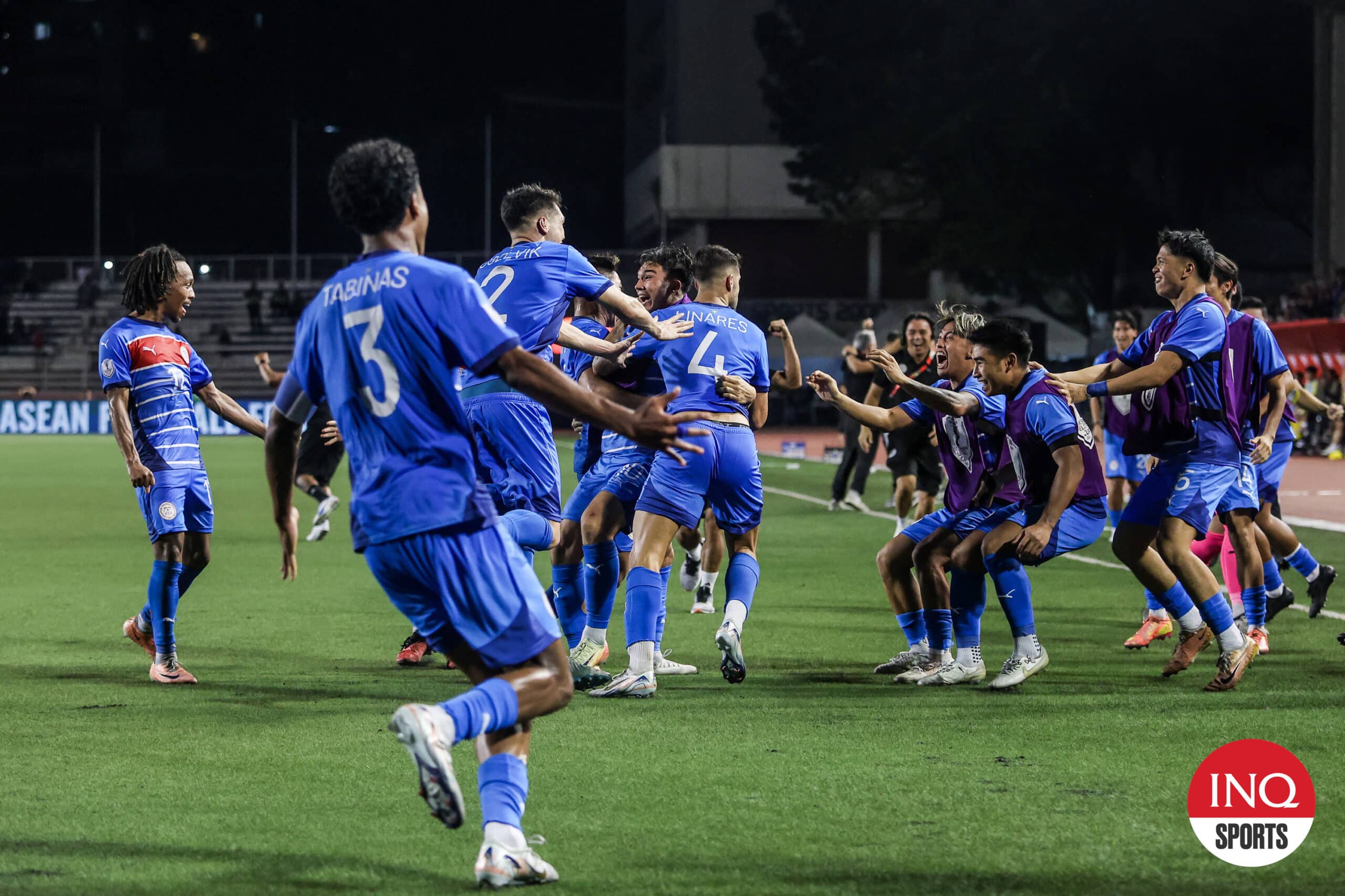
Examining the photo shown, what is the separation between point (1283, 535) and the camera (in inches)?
378

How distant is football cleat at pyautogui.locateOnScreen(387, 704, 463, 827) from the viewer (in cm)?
378

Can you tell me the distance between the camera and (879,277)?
6531 cm

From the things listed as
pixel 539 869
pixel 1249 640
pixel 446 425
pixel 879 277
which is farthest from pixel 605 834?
pixel 879 277

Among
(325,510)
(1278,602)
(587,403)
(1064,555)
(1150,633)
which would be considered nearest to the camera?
(587,403)

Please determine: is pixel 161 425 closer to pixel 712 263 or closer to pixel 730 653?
pixel 712 263

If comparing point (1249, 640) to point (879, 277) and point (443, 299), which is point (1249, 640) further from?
point (879, 277)

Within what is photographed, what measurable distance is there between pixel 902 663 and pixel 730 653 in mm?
1198

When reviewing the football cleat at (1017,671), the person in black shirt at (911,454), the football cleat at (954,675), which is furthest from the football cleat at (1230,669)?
the person in black shirt at (911,454)

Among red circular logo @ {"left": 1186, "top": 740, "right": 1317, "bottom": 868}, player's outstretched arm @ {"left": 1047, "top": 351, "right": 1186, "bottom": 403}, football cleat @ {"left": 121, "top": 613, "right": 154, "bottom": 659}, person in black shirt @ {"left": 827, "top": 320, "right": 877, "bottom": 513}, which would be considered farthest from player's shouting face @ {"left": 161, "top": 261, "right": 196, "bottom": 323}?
person in black shirt @ {"left": 827, "top": 320, "right": 877, "bottom": 513}

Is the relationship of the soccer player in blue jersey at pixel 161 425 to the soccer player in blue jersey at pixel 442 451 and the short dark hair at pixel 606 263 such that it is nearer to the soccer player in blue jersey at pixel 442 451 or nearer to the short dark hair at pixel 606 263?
the short dark hair at pixel 606 263

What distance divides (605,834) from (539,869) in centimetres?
63

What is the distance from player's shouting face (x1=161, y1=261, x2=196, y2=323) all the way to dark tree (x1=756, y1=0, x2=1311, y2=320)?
150 ft

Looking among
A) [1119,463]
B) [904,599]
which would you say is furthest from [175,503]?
[1119,463]

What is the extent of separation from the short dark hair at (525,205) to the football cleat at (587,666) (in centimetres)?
210
